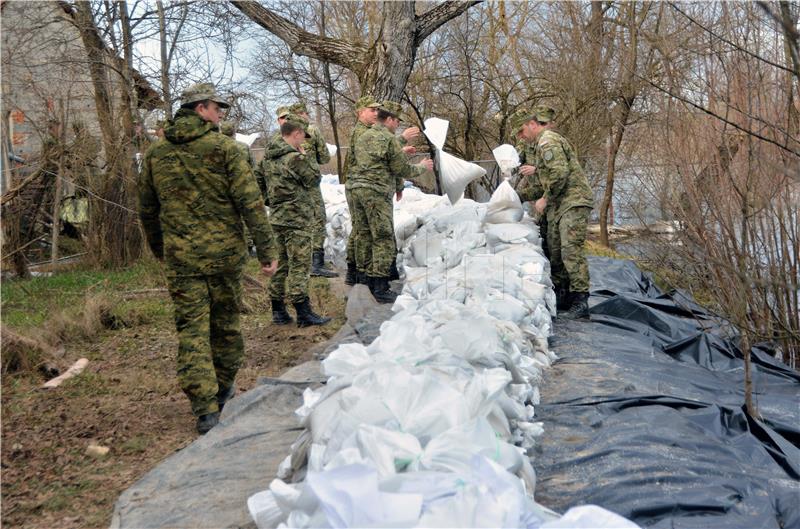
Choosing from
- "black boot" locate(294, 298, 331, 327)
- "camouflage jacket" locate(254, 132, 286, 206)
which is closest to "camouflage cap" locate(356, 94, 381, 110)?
"camouflage jacket" locate(254, 132, 286, 206)

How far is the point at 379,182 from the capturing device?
230 inches

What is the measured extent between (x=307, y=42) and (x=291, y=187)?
2.66m

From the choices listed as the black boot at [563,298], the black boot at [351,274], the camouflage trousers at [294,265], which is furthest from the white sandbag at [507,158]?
the camouflage trousers at [294,265]

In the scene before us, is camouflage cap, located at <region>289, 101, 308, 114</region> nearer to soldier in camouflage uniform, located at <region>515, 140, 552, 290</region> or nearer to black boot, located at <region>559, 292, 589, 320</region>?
soldier in camouflage uniform, located at <region>515, 140, 552, 290</region>

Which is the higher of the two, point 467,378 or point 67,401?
point 467,378

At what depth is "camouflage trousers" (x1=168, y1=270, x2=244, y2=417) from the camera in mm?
3523

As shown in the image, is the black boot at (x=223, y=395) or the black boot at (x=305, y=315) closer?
the black boot at (x=223, y=395)

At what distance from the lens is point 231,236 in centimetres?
364

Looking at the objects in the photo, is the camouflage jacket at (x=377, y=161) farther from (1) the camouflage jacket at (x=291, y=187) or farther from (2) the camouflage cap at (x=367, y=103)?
(1) the camouflage jacket at (x=291, y=187)

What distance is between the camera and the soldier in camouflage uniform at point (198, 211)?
11.6 feet

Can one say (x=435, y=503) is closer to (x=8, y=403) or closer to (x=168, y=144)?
(x=168, y=144)

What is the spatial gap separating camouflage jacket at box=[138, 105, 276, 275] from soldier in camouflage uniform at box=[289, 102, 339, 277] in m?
2.00

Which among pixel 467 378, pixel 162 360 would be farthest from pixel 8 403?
pixel 467 378

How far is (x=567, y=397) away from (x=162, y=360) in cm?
283
